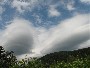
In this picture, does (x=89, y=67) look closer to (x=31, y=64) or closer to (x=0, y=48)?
(x=31, y=64)

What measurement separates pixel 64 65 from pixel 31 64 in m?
6.79

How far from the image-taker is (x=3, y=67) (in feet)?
207

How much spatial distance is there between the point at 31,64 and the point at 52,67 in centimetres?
553

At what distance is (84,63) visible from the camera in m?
52.8

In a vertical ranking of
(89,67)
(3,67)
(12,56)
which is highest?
(12,56)

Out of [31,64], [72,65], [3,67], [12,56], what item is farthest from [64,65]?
[12,56]

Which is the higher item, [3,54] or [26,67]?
[3,54]

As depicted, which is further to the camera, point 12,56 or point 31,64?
point 12,56

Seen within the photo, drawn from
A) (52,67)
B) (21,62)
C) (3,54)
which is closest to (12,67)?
(21,62)

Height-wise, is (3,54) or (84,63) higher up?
(3,54)

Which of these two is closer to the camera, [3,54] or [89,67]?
[89,67]

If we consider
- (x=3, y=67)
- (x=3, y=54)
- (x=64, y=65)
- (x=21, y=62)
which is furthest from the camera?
(x=3, y=54)

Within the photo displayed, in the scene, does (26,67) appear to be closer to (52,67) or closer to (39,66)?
(39,66)

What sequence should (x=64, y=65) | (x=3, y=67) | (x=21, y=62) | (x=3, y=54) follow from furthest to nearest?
(x=3, y=54)
(x=3, y=67)
(x=64, y=65)
(x=21, y=62)
